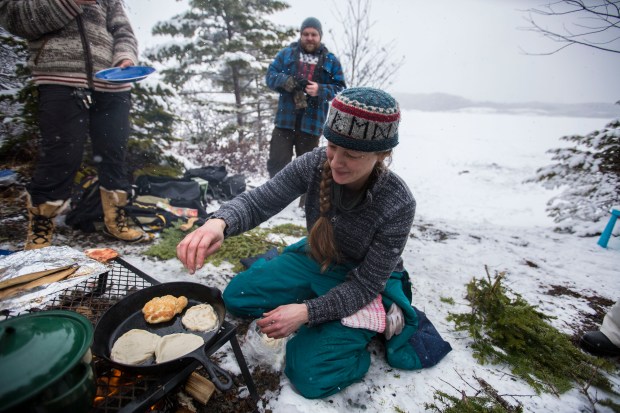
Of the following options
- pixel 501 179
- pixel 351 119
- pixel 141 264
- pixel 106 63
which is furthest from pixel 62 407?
pixel 501 179

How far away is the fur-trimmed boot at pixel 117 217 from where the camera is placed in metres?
3.14

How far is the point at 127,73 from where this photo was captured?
8.21 ft

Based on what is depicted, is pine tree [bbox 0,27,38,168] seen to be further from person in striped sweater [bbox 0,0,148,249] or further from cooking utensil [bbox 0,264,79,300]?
cooking utensil [bbox 0,264,79,300]

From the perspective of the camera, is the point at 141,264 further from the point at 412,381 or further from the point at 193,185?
the point at 412,381

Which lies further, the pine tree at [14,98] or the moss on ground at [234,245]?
the pine tree at [14,98]

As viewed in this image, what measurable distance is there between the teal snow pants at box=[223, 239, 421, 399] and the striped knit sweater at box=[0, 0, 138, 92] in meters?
2.34

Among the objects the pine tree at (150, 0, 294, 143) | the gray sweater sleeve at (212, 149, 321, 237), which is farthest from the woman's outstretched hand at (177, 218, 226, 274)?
the pine tree at (150, 0, 294, 143)

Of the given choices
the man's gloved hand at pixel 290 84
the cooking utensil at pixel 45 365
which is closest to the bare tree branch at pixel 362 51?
the man's gloved hand at pixel 290 84

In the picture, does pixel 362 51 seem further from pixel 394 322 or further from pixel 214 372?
pixel 214 372

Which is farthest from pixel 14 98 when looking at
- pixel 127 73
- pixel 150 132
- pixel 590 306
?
pixel 590 306

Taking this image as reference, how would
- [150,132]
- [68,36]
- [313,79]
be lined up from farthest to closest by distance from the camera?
[150,132] → [313,79] → [68,36]

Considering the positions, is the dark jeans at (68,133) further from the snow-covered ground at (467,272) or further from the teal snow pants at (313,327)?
the teal snow pants at (313,327)

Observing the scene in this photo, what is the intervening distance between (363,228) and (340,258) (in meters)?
0.38

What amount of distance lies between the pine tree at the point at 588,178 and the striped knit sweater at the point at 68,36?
6582 millimetres
